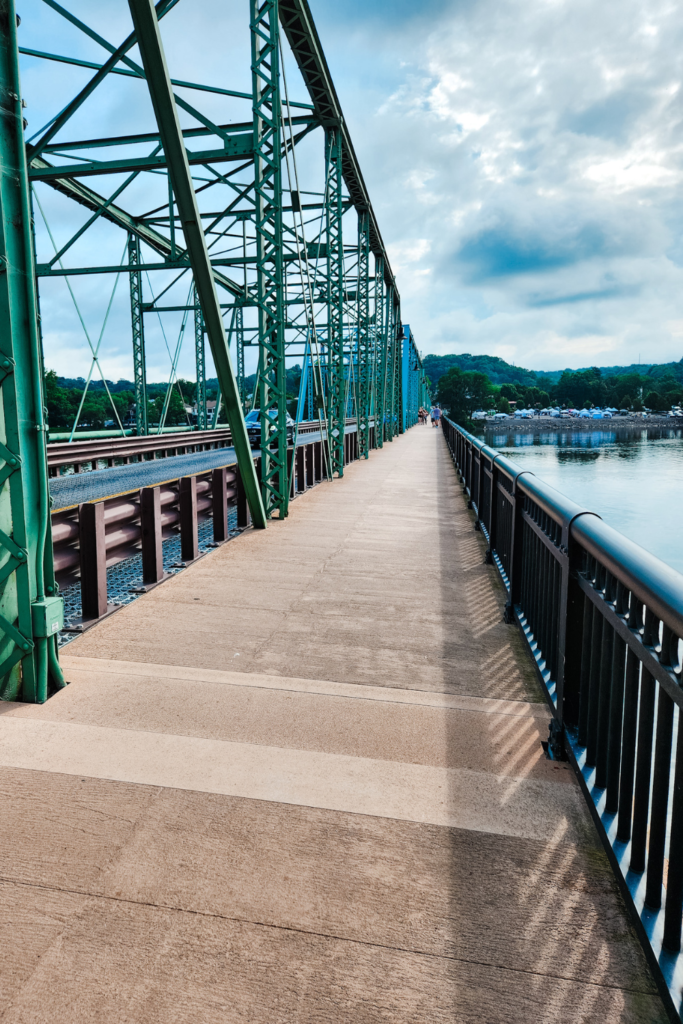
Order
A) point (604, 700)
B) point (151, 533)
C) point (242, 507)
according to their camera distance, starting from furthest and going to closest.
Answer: point (242, 507) < point (151, 533) < point (604, 700)

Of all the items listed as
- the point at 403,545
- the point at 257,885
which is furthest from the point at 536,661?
the point at 403,545

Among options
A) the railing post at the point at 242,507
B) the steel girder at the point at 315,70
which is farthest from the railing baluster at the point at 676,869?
the steel girder at the point at 315,70

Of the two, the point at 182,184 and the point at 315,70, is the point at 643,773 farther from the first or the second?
the point at 315,70

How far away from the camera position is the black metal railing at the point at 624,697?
165 centimetres

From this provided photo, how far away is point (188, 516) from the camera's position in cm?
652

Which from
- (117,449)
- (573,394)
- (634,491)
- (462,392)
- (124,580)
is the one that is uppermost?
(573,394)

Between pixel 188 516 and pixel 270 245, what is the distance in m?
4.68

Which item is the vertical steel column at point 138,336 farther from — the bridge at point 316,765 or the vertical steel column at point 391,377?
the vertical steel column at point 391,377

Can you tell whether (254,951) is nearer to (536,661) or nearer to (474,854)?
(474,854)

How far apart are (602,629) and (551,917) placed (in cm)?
96

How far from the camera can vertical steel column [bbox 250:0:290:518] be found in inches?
335

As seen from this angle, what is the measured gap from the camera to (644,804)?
1.92 meters

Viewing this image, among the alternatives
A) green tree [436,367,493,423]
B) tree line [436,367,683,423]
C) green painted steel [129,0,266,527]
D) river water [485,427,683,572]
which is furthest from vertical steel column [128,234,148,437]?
green tree [436,367,493,423]

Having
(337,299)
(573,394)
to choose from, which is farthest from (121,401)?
(573,394)
